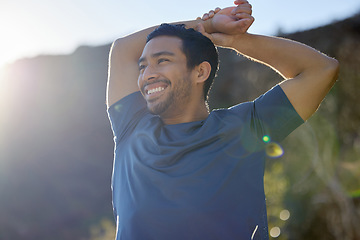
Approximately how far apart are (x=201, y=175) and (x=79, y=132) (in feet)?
56.4

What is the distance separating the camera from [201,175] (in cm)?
155

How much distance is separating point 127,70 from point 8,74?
1795 cm

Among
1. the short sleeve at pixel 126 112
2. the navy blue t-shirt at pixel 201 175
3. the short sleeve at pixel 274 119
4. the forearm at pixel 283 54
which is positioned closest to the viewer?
the navy blue t-shirt at pixel 201 175

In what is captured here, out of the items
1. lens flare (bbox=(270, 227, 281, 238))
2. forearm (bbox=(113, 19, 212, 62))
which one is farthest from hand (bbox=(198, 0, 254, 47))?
lens flare (bbox=(270, 227, 281, 238))

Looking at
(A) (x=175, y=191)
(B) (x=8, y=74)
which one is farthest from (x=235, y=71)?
(A) (x=175, y=191)

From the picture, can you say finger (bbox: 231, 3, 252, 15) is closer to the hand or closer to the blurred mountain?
the hand

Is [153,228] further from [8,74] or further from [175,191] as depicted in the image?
[8,74]

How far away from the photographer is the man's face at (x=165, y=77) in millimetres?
1817

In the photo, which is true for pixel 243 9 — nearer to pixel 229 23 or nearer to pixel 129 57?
pixel 229 23

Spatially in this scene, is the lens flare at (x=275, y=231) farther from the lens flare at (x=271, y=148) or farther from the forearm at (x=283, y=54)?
the forearm at (x=283, y=54)

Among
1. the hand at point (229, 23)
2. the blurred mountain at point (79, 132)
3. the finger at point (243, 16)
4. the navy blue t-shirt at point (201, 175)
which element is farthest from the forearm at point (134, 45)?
the blurred mountain at point (79, 132)

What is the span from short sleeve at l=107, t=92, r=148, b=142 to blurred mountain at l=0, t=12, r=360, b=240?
6.20m

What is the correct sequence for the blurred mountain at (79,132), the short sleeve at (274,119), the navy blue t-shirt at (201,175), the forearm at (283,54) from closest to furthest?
the navy blue t-shirt at (201,175), the short sleeve at (274,119), the forearm at (283,54), the blurred mountain at (79,132)

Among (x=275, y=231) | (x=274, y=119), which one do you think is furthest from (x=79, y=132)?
(x=274, y=119)
